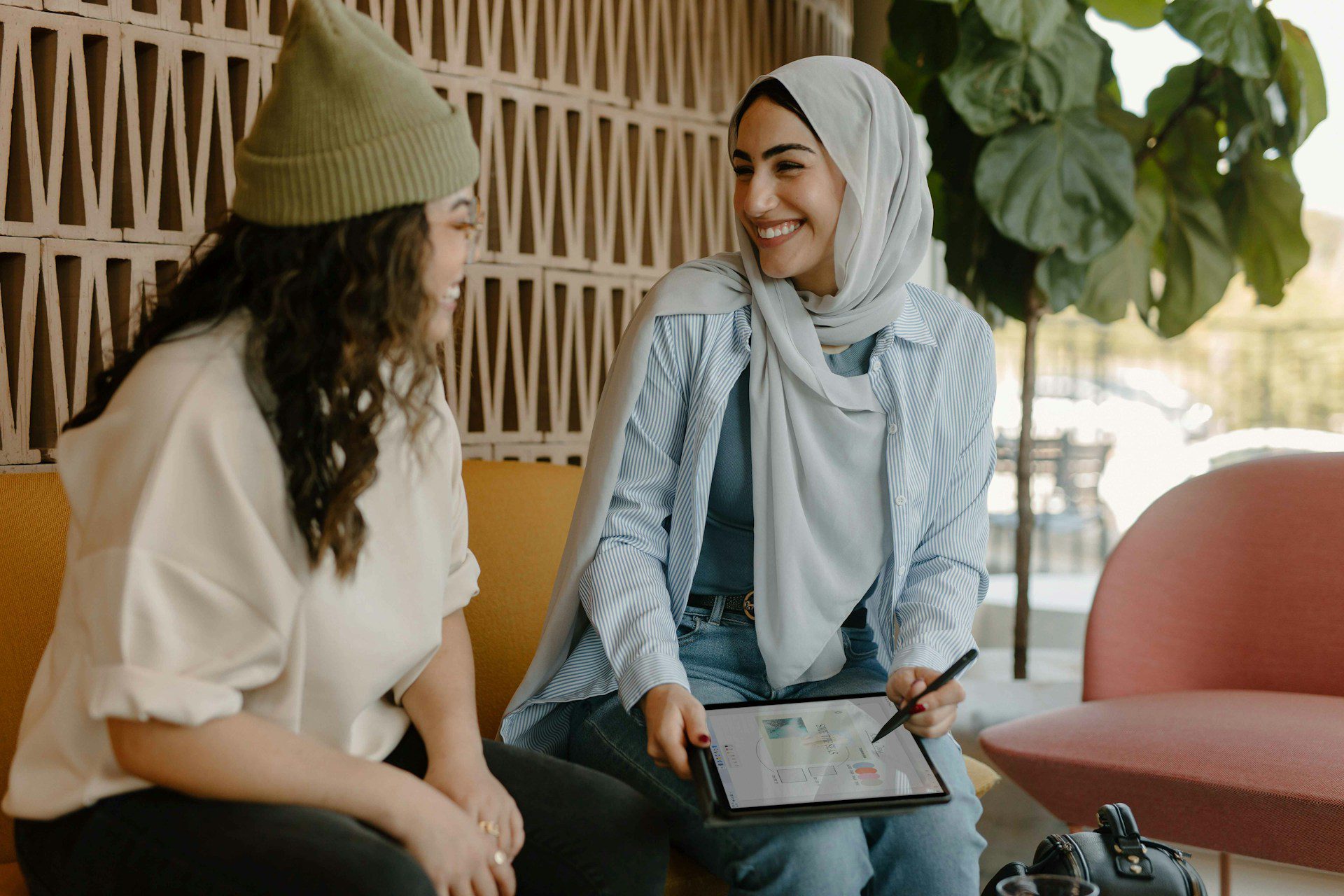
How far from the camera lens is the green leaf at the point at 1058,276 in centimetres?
281

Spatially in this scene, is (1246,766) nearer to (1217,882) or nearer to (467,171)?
(1217,882)

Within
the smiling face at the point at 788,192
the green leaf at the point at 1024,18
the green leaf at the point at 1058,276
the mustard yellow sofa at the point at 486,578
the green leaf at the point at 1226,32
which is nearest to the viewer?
the mustard yellow sofa at the point at 486,578

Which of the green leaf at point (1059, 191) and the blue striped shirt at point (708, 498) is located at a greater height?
the green leaf at point (1059, 191)

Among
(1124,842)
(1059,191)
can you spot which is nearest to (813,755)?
(1124,842)

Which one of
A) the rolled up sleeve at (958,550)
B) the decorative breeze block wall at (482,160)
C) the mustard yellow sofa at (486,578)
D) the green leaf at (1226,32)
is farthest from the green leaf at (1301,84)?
the mustard yellow sofa at (486,578)

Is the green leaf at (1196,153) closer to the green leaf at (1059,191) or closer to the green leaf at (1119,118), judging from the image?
the green leaf at (1119,118)

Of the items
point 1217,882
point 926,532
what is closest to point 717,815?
point 926,532

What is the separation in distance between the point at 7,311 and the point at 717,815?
148 centimetres

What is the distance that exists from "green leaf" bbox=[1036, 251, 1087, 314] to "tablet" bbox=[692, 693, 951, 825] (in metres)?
1.70

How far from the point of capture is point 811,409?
1598 millimetres

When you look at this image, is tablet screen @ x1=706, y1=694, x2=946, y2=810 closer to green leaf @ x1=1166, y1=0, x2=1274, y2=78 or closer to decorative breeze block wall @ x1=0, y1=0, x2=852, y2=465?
decorative breeze block wall @ x1=0, y1=0, x2=852, y2=465

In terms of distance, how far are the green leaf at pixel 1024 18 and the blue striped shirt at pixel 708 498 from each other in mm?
1164

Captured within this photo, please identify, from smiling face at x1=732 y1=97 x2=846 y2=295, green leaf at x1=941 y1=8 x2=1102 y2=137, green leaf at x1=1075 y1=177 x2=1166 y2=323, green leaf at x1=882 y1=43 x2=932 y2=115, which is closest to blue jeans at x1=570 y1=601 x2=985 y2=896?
smiling face at x1=732 y1=97 x2=846 y2=295

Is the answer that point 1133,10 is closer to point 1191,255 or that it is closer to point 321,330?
point 1191,255
